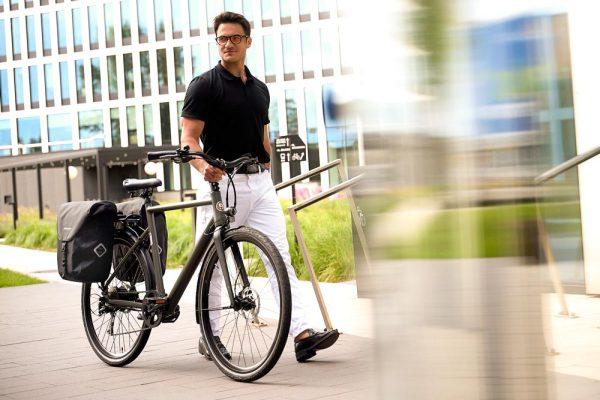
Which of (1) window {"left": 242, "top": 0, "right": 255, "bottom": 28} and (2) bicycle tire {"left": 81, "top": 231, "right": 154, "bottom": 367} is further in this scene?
(1) window {"left": 242, "top": 0, "right": 255, "bottom": 28}

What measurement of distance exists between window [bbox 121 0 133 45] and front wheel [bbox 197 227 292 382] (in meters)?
65.6

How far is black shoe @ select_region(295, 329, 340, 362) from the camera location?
536cm

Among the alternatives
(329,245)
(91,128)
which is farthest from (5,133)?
(329,245)

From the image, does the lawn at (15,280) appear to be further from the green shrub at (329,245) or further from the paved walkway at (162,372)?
the paved walkway at (162,372)

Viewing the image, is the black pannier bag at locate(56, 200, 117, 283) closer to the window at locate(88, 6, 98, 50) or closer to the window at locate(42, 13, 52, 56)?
the window at locate(88, 6, 98, 50)

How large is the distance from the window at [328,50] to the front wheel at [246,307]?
58893mm

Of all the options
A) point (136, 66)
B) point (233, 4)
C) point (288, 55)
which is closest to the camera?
point (288, 55)

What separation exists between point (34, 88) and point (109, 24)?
6.98 m

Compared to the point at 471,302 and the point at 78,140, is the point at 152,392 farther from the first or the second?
the point at 78,140

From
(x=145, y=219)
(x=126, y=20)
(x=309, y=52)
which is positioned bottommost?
(x=145, y=219)

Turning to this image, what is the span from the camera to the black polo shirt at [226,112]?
5637 millimetres

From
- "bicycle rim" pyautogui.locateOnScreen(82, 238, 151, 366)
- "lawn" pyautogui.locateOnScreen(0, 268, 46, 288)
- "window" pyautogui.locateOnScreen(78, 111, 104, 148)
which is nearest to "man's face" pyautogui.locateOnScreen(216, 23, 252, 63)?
"bicycle rim" pyautogui.locateOnScreen(82, 238, 151, 366)

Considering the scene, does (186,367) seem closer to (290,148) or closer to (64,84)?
(290,148)

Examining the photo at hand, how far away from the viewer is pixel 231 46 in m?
5.68
